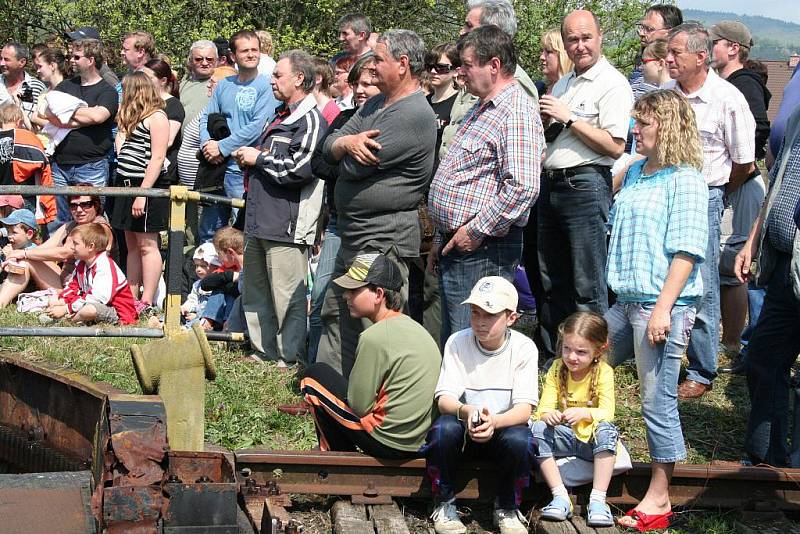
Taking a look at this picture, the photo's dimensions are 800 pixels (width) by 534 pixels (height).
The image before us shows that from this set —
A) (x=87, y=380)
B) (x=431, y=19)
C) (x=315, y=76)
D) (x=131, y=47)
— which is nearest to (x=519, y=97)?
(x=315, y=76)

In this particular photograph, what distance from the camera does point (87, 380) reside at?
554 cm

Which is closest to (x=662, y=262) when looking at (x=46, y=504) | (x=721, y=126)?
(x=721, y=126)

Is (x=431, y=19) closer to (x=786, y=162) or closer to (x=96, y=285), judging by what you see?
(x=96, y=285)

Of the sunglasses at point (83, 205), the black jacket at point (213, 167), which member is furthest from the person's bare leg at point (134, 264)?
the black jacket at point (213, 167)

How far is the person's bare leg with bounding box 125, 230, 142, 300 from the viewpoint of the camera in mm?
9391

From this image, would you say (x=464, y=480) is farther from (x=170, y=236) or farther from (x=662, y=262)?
(x=170, y=236)

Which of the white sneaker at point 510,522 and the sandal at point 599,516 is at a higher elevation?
the sandal at point 599,516

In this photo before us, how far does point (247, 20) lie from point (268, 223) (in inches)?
554

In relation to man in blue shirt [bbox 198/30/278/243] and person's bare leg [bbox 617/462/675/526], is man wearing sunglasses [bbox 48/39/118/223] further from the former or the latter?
person's bare leg [bbox 617/462/675/526]

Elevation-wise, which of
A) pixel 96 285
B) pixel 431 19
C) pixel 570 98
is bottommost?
pixel 431 19

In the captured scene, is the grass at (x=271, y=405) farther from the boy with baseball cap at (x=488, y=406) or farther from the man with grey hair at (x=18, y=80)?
the man with grey hair at (x=18, y=80)

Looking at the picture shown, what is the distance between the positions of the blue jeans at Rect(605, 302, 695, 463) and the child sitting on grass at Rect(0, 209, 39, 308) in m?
6.04

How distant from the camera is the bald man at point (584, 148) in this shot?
22.3ft

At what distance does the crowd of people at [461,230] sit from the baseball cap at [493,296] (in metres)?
0.01
